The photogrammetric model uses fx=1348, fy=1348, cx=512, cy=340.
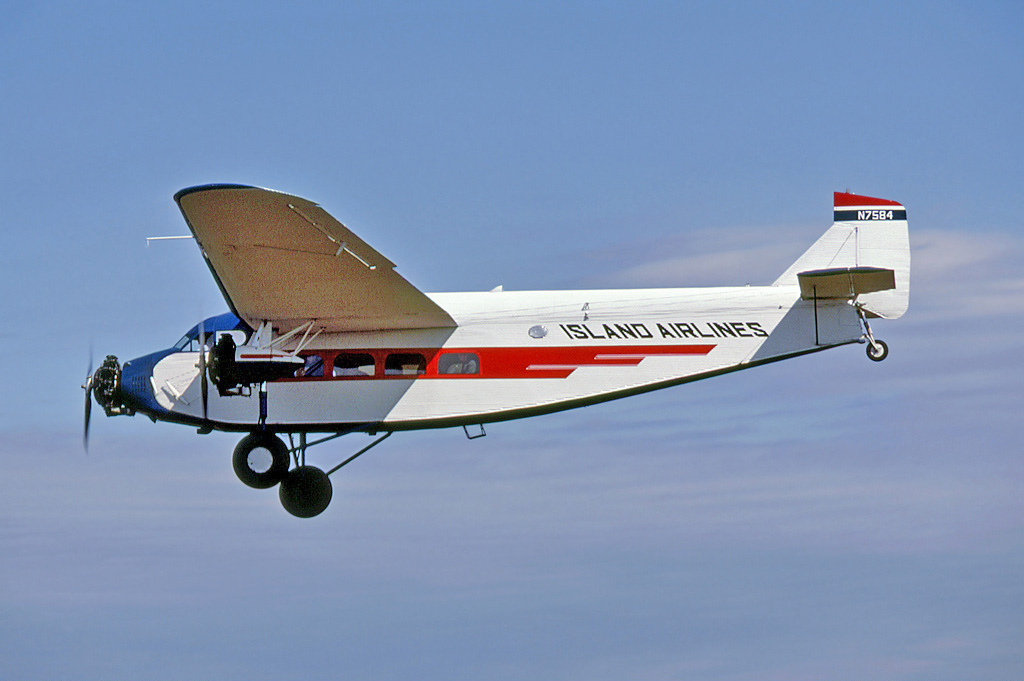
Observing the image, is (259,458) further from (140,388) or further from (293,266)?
(293,266)

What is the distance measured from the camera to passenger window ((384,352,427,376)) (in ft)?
72.5

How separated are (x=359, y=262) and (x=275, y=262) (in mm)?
1274

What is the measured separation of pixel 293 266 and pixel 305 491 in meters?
4.15

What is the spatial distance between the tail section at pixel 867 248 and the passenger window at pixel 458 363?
527 centimetres

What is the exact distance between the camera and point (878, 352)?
2150 centimetres

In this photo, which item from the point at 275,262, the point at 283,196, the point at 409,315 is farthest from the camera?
the point at 409,315

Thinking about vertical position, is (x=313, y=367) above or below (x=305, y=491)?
above

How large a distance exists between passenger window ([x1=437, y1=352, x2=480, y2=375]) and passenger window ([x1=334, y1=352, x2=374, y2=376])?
1.15 m

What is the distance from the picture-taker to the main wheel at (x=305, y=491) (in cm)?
2255

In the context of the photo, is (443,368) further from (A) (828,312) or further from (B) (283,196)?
(A) (828,312)

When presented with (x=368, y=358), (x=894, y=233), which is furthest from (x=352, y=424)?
(x=894, y=233)

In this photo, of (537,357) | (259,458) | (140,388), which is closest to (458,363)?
(537,357)

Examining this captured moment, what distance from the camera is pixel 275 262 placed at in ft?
67.5

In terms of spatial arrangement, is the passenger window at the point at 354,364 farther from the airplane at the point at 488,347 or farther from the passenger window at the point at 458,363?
the passenger window at the point at 458,363
